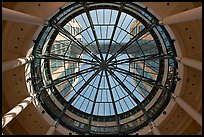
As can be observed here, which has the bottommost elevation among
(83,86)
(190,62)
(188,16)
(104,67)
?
(83,86)

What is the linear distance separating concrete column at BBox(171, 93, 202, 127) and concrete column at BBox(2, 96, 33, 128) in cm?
1119

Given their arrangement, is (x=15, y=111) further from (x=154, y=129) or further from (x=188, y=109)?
(x=188, y=109)

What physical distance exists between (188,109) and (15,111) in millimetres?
11863

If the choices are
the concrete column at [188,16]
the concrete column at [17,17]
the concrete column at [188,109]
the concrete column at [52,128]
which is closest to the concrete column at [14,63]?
the concrete column at [17,17]

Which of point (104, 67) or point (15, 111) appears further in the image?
point (104, 67)

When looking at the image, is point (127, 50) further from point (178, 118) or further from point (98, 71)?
point (178, 118)

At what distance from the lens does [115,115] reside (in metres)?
27.5

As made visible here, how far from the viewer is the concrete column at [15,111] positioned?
1805 centimetres

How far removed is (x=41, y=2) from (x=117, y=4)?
6.52 m

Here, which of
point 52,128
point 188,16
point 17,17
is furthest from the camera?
point 52,128

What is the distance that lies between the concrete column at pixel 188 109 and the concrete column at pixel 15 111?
11186mm

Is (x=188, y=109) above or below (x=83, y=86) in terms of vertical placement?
below

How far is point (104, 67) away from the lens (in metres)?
25.3

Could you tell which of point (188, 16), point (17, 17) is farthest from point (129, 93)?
point (17, 17)
